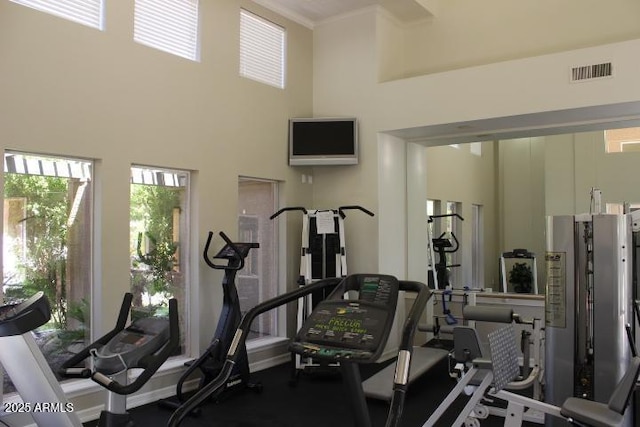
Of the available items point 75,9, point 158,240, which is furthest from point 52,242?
point 75,9

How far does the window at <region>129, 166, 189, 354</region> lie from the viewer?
5.07m

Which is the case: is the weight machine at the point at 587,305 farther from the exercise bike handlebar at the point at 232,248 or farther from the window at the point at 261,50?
the window at the point at 261,50

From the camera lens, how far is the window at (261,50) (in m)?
6.13

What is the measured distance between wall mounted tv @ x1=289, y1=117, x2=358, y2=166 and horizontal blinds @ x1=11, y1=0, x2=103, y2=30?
101 inches

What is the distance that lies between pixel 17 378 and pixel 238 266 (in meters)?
2.94

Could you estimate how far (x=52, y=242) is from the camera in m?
4.50

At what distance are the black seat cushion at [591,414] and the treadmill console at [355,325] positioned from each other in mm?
945

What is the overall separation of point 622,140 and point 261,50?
18.1 ft

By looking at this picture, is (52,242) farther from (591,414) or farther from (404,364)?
(591,414)

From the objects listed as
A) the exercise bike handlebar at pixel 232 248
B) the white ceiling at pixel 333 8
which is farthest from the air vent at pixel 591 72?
the exercise bike handlebar at pixel 232 248

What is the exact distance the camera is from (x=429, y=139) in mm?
6789

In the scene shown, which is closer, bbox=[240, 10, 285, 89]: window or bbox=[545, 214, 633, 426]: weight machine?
bbox=[545, 214, 633, 426]: weight machine

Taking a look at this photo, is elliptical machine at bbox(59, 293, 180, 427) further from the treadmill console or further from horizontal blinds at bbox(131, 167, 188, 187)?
horizontal blinds at bbox(131, 167, 188, 187)

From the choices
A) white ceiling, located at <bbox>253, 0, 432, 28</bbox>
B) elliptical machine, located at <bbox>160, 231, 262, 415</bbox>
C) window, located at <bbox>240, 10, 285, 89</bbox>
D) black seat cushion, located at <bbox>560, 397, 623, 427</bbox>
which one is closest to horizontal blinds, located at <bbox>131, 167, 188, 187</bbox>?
elliptical machine, located at <bbox>160, 231, 262, 415</bbox>
